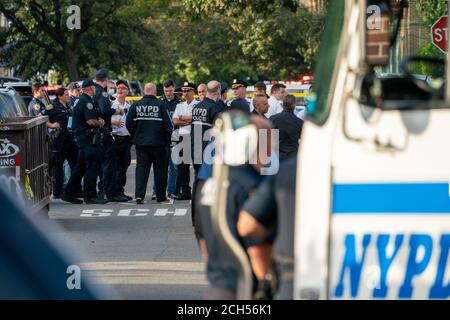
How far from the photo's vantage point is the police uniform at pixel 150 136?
1898cm

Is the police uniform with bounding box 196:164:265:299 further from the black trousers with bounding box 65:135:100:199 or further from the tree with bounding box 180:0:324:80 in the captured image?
the tree with bounding box 180:0:324:80

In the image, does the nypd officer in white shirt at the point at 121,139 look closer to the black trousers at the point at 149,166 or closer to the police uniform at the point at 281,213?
the black trousers at the point at 149,166

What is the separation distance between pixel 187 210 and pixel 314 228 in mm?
13543

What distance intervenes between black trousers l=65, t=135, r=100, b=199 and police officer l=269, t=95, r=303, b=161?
4.81 metres

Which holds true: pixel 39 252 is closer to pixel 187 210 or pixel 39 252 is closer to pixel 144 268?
pixel 144 268

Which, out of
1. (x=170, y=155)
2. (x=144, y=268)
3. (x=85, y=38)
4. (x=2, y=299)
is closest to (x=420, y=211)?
(x=2, y=299)

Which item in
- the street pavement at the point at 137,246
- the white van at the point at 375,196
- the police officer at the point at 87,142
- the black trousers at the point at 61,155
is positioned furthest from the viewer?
the black trousers at the point at 61,155

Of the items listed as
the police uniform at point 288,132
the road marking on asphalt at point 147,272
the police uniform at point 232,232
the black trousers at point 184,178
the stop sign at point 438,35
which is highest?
the stop sign at point 438,35

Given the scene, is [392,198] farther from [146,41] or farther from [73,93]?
[146,41]

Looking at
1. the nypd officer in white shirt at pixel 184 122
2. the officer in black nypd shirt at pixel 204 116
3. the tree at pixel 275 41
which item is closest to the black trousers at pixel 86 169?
the nypd officer in white shirt at pixel 184 122

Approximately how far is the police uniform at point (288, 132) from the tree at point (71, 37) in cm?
3799

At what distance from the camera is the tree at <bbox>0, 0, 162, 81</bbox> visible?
174ft

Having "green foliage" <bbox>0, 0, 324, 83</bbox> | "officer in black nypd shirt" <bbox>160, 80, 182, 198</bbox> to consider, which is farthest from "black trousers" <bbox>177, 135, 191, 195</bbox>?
"green foliage" <bbox>0, 0, 324, 83</bbox>

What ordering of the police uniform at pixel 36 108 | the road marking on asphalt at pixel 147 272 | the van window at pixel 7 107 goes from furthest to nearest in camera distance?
the police uniform at pixel 36 108 → the van window at pixel 7 107 → the road marking on asphalt at pixel 147 272
